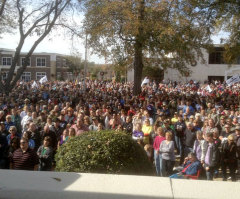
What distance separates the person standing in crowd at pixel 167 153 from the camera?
6984mm

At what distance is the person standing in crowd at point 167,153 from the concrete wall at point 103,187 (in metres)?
3.63

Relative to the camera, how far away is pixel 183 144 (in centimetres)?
897

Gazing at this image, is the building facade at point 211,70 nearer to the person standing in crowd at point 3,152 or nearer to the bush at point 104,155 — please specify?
the person standing in crowd at point 3,152

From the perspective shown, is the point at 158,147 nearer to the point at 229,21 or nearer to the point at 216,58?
the point at 229,21

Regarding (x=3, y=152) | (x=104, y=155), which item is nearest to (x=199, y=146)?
(x=104, y=155)

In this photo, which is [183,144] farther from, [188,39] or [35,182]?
[188,39]

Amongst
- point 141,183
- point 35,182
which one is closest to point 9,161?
point 35,182

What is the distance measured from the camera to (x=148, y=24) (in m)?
18.0

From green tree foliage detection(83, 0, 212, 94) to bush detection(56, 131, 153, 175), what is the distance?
1393 cm

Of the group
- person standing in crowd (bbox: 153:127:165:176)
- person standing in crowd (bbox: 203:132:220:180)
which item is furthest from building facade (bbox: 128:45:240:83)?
person standing in crowd (bbox: 203:132:220:180)

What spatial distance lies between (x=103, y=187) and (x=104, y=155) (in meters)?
1.18

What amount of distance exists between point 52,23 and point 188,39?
10.4 meters

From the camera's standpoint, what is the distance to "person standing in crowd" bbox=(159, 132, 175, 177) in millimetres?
6984

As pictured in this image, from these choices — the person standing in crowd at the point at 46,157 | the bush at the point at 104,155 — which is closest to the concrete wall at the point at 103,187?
the bush at the point at 104,155
